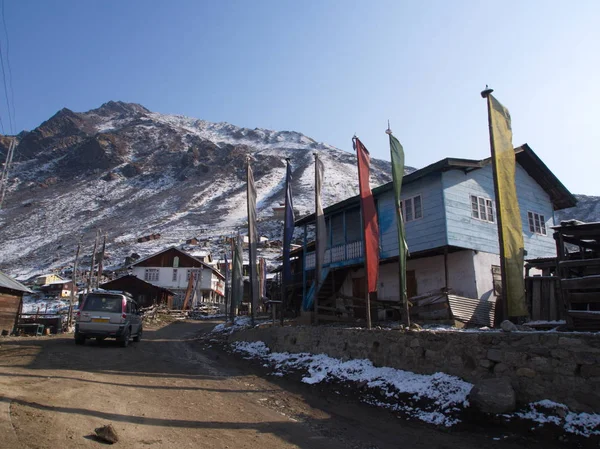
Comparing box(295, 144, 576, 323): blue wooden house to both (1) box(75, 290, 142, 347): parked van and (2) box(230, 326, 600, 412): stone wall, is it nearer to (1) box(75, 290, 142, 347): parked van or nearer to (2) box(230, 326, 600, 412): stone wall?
(2) box(230, 326, 600, 412): stone wall

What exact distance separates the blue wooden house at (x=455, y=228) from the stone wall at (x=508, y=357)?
5.50m

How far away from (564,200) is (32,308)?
50123 millimetres

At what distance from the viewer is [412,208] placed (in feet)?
60.7

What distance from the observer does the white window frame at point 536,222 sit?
63.3ft

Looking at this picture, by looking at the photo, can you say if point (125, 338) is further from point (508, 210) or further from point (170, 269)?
point (170, 269)

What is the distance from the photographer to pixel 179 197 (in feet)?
436

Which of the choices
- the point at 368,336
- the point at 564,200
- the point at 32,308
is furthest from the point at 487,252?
the point at 32,308

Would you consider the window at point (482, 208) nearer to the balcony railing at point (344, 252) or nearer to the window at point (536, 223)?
the window at point (536, 223)

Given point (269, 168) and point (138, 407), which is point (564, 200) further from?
point (269, 168)

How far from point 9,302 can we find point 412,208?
20.6 meters

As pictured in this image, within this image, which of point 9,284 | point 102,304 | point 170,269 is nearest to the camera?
point 102,304

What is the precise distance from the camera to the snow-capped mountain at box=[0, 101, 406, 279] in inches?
3684

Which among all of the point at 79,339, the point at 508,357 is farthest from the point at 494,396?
the point at 79,339

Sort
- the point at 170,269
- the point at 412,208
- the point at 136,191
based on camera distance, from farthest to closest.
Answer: the point at 136,191 < the point at 170,269 < the point at 412,208
